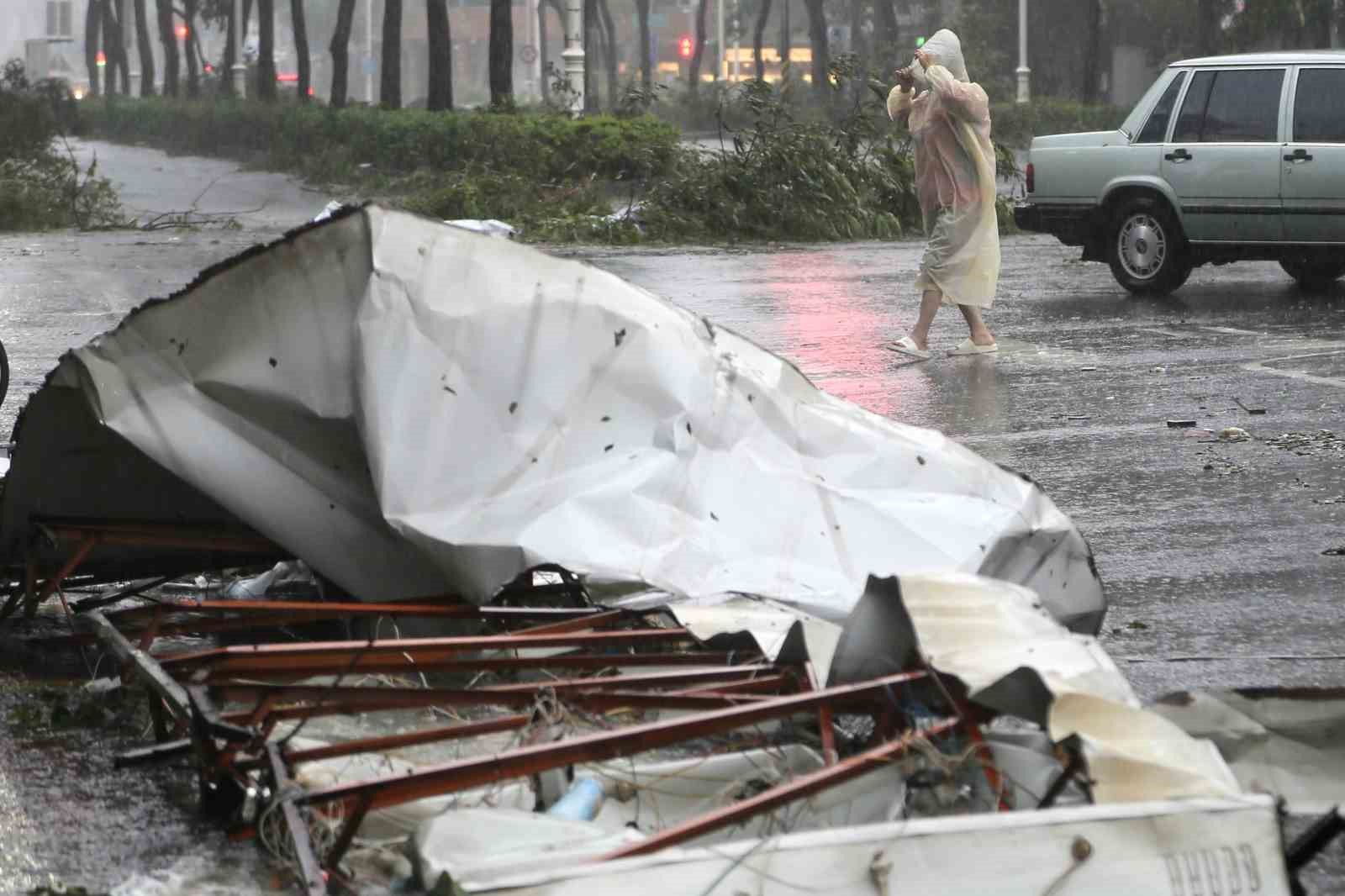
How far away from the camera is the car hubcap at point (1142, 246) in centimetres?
1492

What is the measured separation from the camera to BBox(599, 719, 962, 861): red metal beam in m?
3.30

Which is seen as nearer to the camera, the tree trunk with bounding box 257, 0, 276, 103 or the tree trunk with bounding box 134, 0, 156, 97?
the tree trunk with bounding box 257, 0, 276, 103

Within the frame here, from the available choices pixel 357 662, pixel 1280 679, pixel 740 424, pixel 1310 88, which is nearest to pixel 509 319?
pixel 740 424

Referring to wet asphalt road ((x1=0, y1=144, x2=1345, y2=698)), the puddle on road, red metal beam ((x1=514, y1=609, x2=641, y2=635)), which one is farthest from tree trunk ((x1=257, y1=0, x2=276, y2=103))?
red metal beam ((x1=514, y1=609, x2=641, y2=635))

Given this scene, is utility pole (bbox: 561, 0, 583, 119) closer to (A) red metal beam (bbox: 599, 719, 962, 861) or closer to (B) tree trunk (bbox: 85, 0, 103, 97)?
(A) red metal beam (bbox: 599, 719, 962, 861)

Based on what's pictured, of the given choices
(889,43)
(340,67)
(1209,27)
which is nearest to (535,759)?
(340,67)

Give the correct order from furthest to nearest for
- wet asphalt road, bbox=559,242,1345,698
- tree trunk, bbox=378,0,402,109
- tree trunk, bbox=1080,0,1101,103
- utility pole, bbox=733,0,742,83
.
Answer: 1. utility pole, bbox=733,0,742,83
2. tree trunk, bbox=1080,0,1101,103
3. tree trunk, bbox=378,0,402,109
4. wet asphalt road, bbox=559,242,1345,698

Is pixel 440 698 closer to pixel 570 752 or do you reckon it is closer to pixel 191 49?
pixel 570 752

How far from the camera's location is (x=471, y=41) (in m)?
116

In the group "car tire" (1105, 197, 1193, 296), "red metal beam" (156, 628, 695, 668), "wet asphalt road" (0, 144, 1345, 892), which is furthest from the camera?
"car tire" (1105, 197, 1193, 296)

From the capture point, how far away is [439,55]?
3422 cm

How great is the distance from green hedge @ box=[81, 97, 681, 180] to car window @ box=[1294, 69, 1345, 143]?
9.99 metres

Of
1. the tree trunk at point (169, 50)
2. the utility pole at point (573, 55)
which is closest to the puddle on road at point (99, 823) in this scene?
the utility pole at point (573, 55)

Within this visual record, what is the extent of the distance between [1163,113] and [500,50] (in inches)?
662
